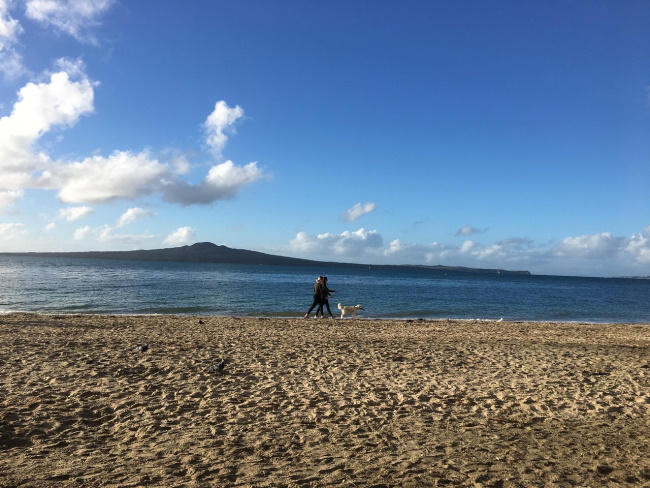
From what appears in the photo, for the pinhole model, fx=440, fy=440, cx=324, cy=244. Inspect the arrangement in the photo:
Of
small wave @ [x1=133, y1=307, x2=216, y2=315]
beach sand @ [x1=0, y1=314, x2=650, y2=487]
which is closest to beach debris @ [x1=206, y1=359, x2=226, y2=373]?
beach sand @ [x1=0, y1=314, x2=650, y2=487]

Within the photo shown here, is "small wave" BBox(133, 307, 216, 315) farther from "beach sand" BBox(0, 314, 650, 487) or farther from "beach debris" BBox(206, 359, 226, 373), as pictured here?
"beach debris" BBox(206, 359, 226, 373)

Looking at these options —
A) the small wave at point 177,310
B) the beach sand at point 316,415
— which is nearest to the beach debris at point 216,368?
the beach sand at point 316,415

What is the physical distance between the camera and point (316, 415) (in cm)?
682

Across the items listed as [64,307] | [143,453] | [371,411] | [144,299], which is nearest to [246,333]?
[371,411]

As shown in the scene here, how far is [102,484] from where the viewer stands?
4.50 metres

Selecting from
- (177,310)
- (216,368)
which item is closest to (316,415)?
(216,368)

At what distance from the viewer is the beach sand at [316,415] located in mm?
4918

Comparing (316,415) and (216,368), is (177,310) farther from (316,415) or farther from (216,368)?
(316,415)

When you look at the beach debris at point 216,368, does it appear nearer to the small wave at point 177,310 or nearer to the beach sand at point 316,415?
the beach sand at point 316,415

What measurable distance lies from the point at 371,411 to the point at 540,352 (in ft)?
25.4

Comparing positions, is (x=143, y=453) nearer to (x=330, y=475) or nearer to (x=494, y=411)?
(x=330, y=475)

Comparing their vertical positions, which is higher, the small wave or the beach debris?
the beach debris

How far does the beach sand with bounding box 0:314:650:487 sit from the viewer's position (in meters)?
4.92

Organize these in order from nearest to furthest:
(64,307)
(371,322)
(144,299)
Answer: (371,322)
(64,307)
(144,299)
